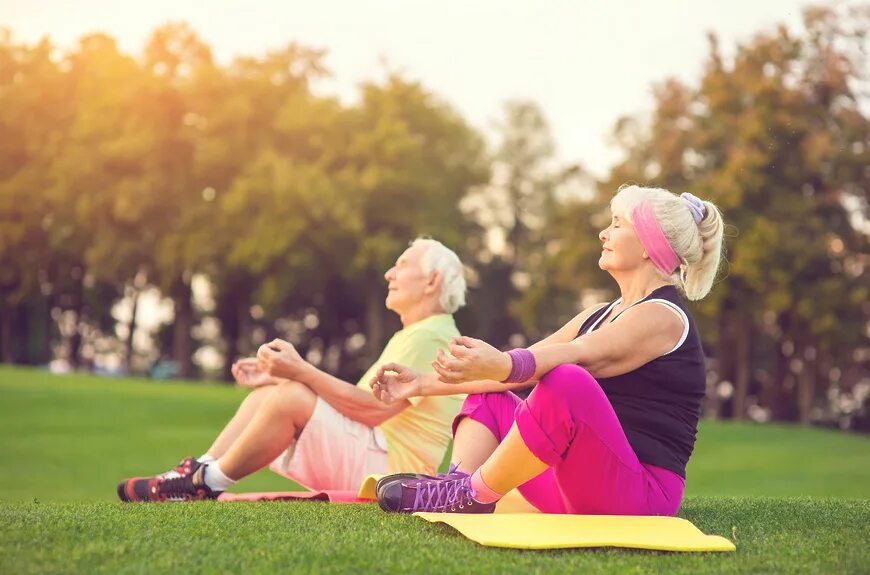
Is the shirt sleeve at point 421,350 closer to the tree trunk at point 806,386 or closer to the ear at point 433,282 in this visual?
the ear at point 433,282

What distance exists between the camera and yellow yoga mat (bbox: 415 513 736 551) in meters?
4.36

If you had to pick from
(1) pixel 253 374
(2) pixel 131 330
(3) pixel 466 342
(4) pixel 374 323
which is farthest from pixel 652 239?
(2) pixel 131 330

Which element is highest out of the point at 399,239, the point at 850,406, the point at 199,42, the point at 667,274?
the point at 199,42

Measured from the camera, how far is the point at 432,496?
16.5 ft

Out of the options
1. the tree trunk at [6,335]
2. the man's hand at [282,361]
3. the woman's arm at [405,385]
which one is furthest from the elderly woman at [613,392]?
the tree trunk at [6,335]

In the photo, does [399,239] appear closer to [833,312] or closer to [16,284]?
[833,312]

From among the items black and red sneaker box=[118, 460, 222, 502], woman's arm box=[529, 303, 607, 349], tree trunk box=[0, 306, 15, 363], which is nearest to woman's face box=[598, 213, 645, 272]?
woman's arm box=[529, 303, 607, 349]

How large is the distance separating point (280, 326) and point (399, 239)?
13.4 m

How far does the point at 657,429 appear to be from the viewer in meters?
4.74

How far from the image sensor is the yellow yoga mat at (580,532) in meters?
4.36

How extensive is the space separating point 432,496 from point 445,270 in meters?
1.98

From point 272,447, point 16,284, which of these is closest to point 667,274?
point 272,447

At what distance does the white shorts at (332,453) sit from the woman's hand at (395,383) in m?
0.68

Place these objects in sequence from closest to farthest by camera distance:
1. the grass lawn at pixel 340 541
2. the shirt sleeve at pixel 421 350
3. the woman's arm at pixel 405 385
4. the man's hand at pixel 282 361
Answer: the grass lawn at pixel 340 541 → the woman's arm at pixel 405 385 → the man's hand at pixel 282 361 → the shirt sleeve at pixel 421 350
